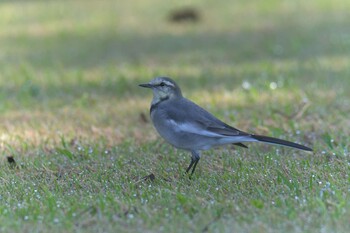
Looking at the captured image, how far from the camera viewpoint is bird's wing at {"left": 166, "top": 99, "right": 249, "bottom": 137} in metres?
5.88

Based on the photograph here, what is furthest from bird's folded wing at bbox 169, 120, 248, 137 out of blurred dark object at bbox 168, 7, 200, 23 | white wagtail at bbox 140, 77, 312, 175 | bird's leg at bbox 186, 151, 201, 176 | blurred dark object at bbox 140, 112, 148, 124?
blurred dark object at bbox 168, 7, 200, 23

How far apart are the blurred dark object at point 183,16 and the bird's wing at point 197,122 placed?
8.90 meters

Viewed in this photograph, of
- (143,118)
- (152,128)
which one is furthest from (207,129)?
(143,118)

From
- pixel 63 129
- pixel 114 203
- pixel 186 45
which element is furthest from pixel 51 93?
pixel 114 203

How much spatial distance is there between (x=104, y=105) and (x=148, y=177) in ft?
10.5

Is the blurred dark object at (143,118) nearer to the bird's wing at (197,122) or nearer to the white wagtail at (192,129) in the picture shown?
the white wagtail at (192,129)

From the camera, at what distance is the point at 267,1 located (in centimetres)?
1698

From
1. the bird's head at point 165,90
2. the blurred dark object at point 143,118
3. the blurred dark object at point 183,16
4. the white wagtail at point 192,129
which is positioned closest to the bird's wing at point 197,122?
the white wagtail at point 192,129

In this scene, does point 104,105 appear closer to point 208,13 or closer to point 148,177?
point 148,177

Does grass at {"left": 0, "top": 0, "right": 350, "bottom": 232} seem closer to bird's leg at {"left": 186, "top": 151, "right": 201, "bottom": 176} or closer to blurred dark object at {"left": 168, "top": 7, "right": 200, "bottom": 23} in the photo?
bird's leg at {"left": 186, "top": 151, "right": 201, "bottom": 176}

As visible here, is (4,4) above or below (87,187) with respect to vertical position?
below

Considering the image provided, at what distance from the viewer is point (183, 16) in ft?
→ 49.2

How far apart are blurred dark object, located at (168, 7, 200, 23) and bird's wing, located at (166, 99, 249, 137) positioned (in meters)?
8.90

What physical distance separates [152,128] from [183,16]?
7281mm
